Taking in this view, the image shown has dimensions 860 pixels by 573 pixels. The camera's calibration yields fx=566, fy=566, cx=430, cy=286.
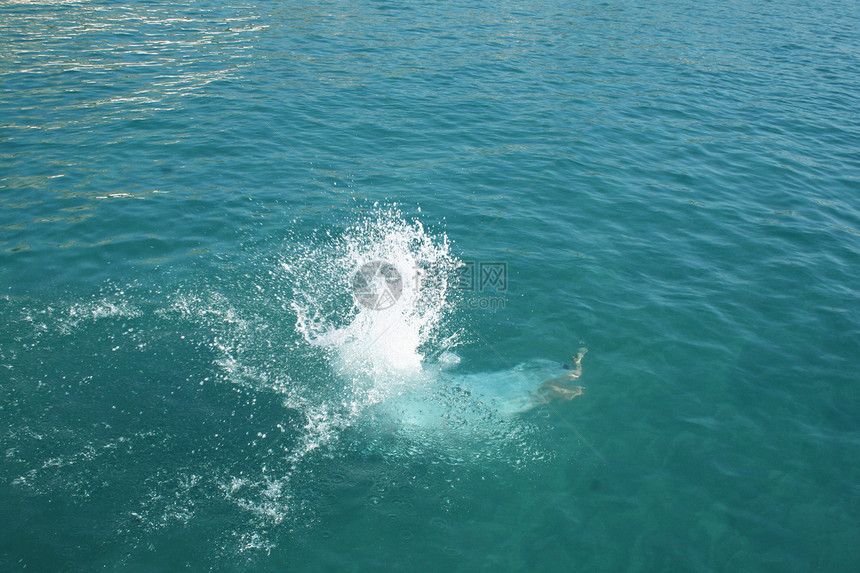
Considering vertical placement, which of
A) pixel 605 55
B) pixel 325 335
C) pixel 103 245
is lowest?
pixel 325 335

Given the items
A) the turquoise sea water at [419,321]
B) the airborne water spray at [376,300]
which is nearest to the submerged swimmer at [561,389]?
the turquoise sea water at [419,321]

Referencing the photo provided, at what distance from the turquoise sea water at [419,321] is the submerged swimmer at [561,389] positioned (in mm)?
250

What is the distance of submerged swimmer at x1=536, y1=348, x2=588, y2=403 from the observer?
1155 centimetres

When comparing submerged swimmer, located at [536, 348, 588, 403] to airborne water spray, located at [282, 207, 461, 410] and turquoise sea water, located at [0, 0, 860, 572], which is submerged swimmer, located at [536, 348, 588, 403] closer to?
turquoise sea water, located at [0, 0, 860, 572]

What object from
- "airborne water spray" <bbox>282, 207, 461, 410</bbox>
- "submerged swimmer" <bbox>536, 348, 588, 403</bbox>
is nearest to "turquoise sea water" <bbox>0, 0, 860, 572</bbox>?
"airborne water spray" <bbox>282, 207, 461, 410</bbox>

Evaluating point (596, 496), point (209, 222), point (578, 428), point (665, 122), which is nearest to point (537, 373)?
point (578, 428)

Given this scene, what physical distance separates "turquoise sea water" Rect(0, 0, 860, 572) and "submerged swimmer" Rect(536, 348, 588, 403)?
0.25 metres

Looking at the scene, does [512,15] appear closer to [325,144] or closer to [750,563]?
[325,144]

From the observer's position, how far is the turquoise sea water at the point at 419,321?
8906mm

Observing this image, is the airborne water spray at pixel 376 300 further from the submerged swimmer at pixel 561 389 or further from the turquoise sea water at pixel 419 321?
the submerged swimmer at pixel 561 389

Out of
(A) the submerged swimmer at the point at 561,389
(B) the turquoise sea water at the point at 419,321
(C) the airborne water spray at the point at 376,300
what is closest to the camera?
(B) the turquoise sea water at the point at 419,321

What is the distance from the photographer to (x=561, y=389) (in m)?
11.7

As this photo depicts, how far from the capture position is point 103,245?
14.8 meters

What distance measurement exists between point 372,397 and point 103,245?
878 centimetres
